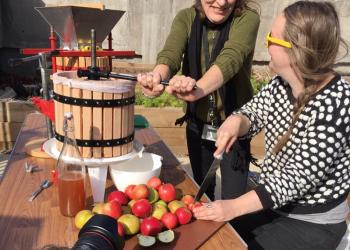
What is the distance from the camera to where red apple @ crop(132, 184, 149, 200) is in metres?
1.72

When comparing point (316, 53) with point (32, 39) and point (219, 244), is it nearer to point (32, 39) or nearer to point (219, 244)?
point (219, 244)

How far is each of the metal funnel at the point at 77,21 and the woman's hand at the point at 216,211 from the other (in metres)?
1.43

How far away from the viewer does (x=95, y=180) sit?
1.77 meters

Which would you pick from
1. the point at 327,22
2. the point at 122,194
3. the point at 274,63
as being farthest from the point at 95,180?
the point at 327,22

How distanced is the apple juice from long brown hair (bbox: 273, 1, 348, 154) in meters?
1.18

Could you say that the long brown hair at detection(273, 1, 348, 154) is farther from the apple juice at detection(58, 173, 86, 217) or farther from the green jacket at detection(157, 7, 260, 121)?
the apple juice at detection(58, 173, 86, 217)

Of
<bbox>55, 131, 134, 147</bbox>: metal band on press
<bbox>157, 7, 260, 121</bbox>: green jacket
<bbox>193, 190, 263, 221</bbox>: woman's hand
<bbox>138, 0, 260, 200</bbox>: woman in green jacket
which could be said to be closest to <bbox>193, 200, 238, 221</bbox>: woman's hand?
<bbox>193, 190, 263, 221</bbox>: woman's hand

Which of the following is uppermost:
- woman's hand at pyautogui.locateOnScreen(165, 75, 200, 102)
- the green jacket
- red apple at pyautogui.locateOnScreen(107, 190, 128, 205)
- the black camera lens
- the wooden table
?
the green jacket

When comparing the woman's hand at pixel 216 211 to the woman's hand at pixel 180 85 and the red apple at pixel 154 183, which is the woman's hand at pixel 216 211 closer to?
the red apple at pixel 154 183

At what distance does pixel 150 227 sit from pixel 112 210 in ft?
0.61

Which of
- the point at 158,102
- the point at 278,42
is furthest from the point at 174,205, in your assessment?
the point at 158,102

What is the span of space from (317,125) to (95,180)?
110cm

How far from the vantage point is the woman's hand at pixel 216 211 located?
5.49 feet

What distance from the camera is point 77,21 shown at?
2355 mm
